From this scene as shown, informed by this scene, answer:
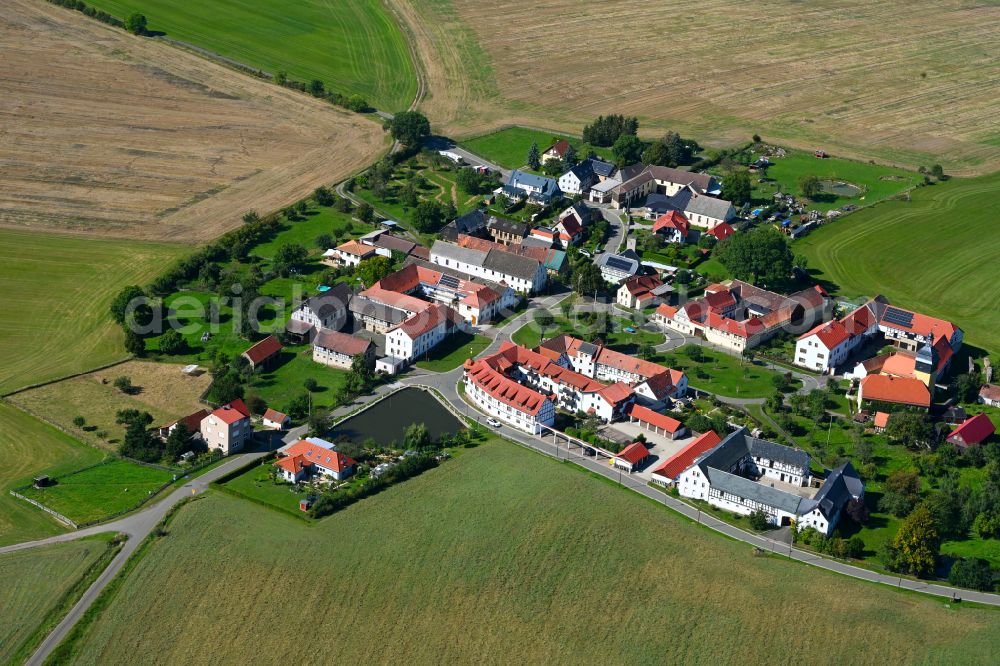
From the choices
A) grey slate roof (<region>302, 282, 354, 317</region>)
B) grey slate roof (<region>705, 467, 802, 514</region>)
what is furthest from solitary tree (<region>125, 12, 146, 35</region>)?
grey slate roof (<region>705, 467, 802, 514</region>)

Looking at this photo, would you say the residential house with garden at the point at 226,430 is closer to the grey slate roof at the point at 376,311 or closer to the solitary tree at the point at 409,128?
the grey slate roof at the point at 376,311

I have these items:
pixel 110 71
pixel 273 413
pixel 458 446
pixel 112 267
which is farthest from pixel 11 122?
pixel 458 446

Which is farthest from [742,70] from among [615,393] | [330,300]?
[615,393]

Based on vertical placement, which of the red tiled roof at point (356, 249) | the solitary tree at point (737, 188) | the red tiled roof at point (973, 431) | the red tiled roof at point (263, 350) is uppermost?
the solitary tree at point (737, 188)

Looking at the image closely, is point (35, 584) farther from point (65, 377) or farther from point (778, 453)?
point (778, 453)

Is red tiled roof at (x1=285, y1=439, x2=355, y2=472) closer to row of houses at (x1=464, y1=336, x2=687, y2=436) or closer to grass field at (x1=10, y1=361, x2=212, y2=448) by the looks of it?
grass field at (x1=10, y1=361, x2=212, y2=448)

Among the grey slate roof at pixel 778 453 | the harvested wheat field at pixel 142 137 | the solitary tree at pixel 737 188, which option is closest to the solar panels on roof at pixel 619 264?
the solitary tree at pixel 737 188
